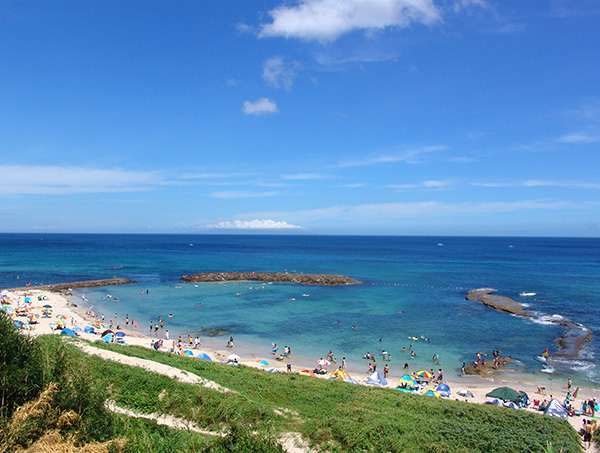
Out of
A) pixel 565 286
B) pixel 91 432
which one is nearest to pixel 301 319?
pixel 91 432

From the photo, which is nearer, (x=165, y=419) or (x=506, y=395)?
(x=165, y=419)

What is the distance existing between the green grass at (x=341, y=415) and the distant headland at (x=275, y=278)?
52.8m

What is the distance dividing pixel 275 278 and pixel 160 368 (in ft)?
186

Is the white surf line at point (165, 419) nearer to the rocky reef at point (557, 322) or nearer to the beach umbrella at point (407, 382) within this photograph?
the beach umbrella at point (407, 382)

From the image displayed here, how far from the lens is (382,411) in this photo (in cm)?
1692

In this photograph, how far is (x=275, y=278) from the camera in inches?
2972

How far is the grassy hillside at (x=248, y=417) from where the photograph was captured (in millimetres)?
9102

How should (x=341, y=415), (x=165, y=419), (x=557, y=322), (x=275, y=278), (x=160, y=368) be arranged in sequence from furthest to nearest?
1. (x=275, y=278)
2. (x=557, y=322)
3. (x=160, y=368)
4. (x=341, y=415)
5. (x=165, y=419)

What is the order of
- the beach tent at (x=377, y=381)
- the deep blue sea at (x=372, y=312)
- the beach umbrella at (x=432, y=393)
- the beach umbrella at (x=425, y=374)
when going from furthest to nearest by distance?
1. the deep blue sea at (x=372, y=312)
2. the beach umbrella at (x=425, y=374)
3. the beach tent at (x=377, y=381)
4. the beach umbrella at (x=432, y=393)

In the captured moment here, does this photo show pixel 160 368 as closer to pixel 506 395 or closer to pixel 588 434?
pixel 506 395

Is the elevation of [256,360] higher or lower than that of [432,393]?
lower

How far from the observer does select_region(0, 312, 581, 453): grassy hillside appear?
9.10m

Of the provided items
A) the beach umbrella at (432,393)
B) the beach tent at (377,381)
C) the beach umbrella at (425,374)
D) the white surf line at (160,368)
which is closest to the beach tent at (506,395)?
the beach umbrella at (432,393)

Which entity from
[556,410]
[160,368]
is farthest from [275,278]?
[556,410]
